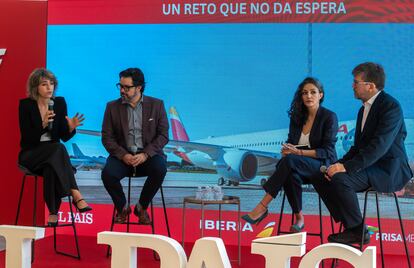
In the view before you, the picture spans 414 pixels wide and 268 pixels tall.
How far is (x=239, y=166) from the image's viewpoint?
17.9 feet

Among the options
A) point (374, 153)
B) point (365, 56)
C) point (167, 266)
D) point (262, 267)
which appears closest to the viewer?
point (167, 266)

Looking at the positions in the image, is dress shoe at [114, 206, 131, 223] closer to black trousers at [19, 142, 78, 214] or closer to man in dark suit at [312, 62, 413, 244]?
black trousers at [19, 142, 78, 214]

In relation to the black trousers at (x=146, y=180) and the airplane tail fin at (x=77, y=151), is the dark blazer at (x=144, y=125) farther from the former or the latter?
the airplane tail fin at (x=77, y=151)

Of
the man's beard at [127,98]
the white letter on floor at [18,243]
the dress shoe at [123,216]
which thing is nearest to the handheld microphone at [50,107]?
the man's beard at [127,98]

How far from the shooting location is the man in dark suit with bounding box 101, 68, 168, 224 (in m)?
4.71

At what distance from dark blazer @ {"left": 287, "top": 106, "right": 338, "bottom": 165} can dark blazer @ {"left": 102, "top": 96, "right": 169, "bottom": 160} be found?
3.99 feet

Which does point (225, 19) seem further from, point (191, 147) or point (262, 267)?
point (262, 267)

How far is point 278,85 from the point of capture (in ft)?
17.5

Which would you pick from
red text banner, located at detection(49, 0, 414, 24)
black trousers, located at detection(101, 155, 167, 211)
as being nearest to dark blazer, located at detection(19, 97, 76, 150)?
black trousers, located at detection(101, 155, 167, 211)

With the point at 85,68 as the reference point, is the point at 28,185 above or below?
below

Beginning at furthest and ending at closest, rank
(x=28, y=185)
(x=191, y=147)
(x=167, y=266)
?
(x=28, y=185) → (x=191, y=147) → (x=167, y=266)

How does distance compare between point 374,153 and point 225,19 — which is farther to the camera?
point 225,19

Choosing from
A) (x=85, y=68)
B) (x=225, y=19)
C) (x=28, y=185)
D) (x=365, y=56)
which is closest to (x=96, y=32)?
(x=85, y=68)

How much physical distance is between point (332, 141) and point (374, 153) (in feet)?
2.41
